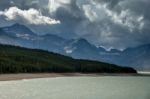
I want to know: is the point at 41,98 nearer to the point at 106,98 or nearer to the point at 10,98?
the point at 10,98

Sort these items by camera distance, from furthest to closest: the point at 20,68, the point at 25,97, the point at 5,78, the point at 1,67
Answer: the point at 20,68
the point at 1,67
the point at 5,78
the point at 25,97

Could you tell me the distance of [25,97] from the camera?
252 feet

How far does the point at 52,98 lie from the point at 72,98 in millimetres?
4067

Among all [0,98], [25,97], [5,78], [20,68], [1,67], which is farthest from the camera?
[20,68]

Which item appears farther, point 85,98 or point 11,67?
point 11,67

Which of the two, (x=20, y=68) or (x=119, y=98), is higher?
(x=20, y=68)

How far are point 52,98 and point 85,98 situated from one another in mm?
6826

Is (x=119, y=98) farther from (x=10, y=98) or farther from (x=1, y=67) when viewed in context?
(x=1, y=67)

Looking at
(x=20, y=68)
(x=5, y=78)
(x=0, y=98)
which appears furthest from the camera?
(x=20, y=68)

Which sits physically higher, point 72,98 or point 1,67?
point 1,67

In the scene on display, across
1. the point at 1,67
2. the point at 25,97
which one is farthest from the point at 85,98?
the point at 1,67

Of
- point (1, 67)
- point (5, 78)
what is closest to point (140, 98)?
point (5, 78)

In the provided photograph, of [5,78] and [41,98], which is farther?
[5,78]

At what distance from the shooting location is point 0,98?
71.9 m
